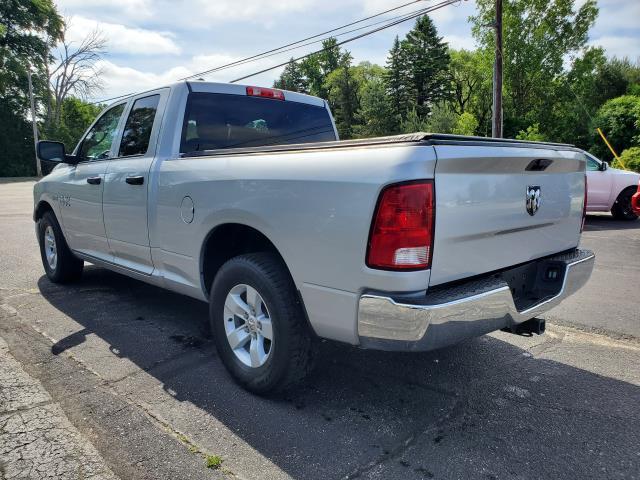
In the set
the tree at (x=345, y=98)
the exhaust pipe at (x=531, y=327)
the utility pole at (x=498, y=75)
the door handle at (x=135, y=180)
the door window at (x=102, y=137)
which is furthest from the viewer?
the tree at (x=345, y=98)

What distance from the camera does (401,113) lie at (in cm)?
5491

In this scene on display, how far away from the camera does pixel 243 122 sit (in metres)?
4.06

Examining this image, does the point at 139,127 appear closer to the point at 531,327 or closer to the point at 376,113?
the point at 531,327

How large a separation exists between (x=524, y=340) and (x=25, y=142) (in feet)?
157

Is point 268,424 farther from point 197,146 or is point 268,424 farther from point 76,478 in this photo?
point 197,146

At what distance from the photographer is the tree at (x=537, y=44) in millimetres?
37688

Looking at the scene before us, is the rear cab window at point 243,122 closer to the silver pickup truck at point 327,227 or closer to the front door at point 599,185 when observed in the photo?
the silver pickup truck at point 327,227

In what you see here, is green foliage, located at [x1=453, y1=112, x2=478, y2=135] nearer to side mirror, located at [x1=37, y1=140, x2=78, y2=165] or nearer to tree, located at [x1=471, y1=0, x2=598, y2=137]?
tree, located at [x1=471, y1=0, x2=598, y2=137]

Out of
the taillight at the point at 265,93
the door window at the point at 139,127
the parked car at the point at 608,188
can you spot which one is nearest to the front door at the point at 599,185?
the parked car at the point at 608,188

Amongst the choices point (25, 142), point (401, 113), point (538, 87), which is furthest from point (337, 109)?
point (25, 142)

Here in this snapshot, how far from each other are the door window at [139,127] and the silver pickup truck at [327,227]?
19 millimetres

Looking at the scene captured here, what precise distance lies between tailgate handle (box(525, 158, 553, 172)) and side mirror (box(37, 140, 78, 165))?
4212mm

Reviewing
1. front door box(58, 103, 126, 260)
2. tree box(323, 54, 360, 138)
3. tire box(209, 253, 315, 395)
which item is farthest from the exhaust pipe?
tree box(323, 54, 360, 138)

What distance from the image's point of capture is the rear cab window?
12.5 feet
